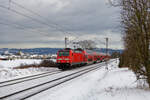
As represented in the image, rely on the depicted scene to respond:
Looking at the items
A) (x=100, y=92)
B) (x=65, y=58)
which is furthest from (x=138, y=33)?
(x=65, y=58)

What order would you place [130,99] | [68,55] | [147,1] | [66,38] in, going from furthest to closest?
[66,38], [68,55], [147,1], [130,99]

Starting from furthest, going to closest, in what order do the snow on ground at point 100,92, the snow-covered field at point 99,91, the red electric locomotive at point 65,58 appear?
the red electric locomotive at point 65,58 < the snow-covered field at point 99,91 < the snow on ground at point 100,92

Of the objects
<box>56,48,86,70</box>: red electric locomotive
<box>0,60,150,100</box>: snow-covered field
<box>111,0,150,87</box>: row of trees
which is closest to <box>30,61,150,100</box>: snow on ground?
<box>0,60,150,100</box>: snow-covered field

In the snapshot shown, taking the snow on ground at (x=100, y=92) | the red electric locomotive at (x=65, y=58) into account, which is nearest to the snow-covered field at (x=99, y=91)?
the snow on ground at (x=100, y=92)

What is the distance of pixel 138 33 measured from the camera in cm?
837

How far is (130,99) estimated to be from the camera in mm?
6766

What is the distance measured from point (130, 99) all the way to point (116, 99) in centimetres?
54

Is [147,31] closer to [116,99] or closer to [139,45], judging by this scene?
[139,45]

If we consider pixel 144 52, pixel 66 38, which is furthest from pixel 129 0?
pixel 66 38

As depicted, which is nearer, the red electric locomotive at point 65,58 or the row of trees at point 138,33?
the row of trees at point 138,33

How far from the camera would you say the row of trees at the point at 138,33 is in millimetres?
8195

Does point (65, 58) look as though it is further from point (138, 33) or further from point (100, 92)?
point (138, 33)

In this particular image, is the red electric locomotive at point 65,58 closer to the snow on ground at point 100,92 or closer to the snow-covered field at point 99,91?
the snow-covered field at point 99,91

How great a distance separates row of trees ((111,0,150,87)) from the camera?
820 centimetres
